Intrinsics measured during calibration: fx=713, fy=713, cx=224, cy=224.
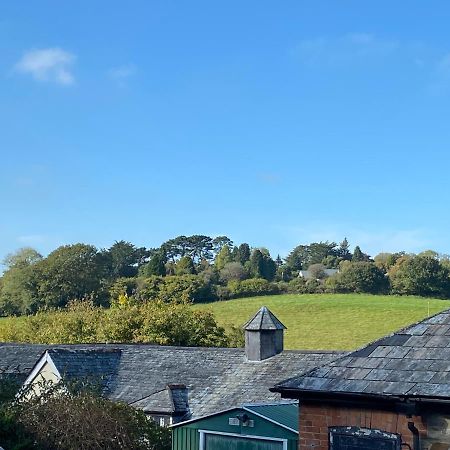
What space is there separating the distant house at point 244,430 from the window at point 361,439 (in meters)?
6.75

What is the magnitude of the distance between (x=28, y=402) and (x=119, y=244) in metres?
91.1

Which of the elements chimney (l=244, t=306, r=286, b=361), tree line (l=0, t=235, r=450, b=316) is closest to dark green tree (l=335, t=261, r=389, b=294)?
tree line (l=0, t=235, r=450, b=316)

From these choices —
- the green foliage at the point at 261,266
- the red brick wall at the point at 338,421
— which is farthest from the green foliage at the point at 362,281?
the red brick wall at the point at 338,421

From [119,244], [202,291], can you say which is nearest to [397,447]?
[202,291]

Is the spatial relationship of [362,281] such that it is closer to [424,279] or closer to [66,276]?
[424,279]

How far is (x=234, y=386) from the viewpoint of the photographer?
2566cm

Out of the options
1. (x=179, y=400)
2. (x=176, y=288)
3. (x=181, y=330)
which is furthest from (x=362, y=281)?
(x=179, y=400)

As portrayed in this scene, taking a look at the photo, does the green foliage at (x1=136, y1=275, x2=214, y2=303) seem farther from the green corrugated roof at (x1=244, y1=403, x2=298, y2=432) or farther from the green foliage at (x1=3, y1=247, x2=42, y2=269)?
the green corrugated roof at (x1=244, y1=403, x2=298, y2=432)

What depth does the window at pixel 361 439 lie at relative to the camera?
11.0 meters

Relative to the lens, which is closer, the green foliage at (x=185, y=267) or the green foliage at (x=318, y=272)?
the green foliage at (x=318, y=272)

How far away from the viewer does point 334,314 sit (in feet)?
207

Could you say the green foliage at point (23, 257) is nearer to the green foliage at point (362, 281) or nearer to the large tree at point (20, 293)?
the large tree at point (20, 293)

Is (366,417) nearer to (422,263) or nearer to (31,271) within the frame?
(422,263)

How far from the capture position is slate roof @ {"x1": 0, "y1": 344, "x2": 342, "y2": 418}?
981 inches
